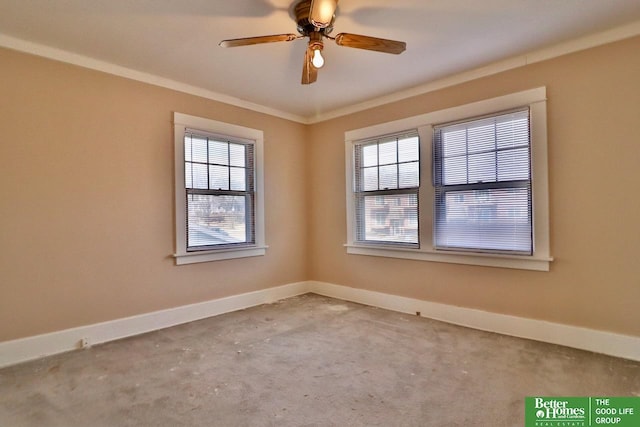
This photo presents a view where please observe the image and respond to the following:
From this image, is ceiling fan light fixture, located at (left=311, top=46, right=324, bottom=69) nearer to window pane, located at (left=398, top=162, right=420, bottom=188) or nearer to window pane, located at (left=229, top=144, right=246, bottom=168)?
window pane, located at (left=398, top=162, right=420, bottom=188)

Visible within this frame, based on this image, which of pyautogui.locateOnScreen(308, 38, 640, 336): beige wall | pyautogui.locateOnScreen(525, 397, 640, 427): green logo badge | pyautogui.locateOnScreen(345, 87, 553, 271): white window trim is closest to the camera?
pyautogui.locateOnScreen(525, 397, 640, 427): green logo badge

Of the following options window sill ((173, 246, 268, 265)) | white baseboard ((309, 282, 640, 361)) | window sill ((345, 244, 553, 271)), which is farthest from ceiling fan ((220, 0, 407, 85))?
white baseboard ((309, 282, 640, 361))

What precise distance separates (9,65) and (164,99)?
1215 mm

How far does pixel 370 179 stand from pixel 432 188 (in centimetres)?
89

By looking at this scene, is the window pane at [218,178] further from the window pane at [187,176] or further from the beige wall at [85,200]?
the beige wall at [85,200]

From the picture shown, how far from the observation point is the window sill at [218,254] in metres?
3.69

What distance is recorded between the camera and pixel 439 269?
12.2 feet

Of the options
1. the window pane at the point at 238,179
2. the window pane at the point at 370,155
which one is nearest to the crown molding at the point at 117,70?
the window pane at the point at 238,179

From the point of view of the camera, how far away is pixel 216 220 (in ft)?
13.3

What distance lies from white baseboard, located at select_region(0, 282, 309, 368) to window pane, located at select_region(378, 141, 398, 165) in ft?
7.44

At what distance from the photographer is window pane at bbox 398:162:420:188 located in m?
3.89

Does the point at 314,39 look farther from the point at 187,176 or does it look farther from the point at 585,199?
the point at 585,199

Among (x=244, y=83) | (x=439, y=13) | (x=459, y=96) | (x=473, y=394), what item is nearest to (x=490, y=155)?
(x=459, y=96)

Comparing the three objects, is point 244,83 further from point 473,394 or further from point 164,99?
point 473,394
